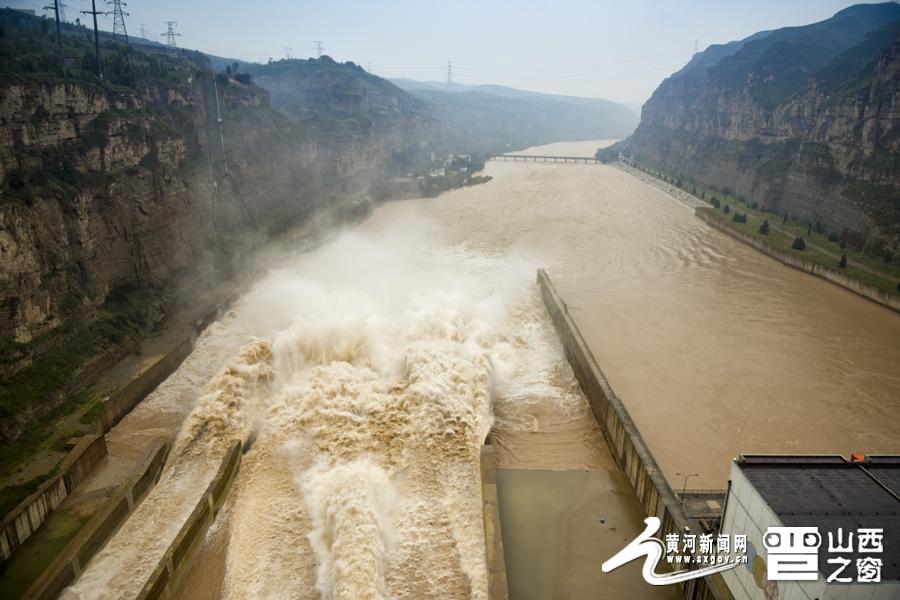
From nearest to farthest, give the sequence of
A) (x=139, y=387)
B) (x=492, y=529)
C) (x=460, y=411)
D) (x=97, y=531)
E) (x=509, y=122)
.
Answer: (x=97, y=531) → (x=492, y=529) → (x=460, y=411) → (x=139, y=387) → (x=509, y=122)

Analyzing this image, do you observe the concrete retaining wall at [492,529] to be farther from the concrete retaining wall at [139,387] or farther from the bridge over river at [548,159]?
→ the bridge over river at [548,159]

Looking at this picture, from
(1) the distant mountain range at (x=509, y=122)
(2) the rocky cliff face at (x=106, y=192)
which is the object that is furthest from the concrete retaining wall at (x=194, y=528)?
(1) the distant mountain range at (x=509, y=122)

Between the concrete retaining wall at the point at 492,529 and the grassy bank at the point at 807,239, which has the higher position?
the grassy bank at the point at 807,239

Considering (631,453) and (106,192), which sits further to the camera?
(106,192)

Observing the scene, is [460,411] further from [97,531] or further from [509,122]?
[509,122]

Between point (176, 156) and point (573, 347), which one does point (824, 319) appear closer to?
point (573, 347)

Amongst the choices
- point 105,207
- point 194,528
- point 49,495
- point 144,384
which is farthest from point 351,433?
point 105,207

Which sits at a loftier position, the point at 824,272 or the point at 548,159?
the point at 548,159
